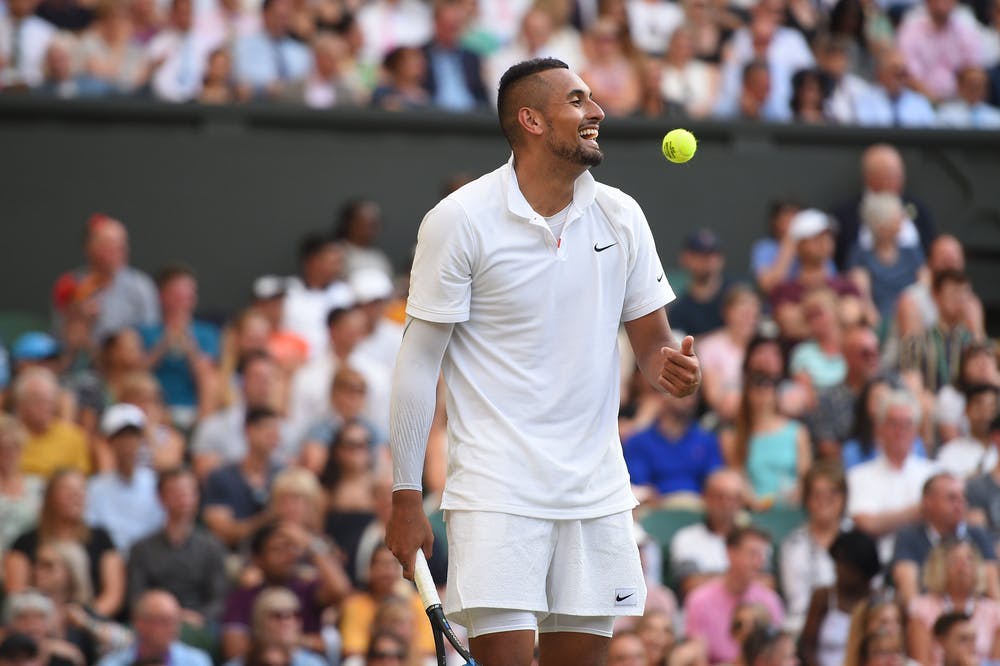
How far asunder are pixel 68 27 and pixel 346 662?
6.17 meters

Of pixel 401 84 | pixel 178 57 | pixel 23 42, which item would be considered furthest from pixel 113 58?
pixel 401 84

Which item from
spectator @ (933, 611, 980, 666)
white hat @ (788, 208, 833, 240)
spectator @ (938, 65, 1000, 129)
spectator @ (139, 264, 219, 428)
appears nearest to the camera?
spectator @ (933, 611, 980, 666)

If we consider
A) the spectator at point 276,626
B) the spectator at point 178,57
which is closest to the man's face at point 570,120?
the spectator at point 276,626

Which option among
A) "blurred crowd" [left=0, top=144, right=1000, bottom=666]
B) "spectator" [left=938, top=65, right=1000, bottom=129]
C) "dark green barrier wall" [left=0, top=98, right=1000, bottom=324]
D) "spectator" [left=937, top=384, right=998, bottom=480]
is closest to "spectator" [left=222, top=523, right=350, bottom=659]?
"blurred crowd" [left=0, top=144, right=1000, bottom=666]

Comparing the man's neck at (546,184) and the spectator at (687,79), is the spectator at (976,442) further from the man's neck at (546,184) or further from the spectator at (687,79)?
the man's neck at (546,184)

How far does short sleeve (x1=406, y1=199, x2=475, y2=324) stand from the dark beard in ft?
1.06

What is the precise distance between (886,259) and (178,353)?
17.1 ft

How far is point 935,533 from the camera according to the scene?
9773 millimetres

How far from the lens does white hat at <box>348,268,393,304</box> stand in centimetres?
1171

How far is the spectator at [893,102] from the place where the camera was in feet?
47.2

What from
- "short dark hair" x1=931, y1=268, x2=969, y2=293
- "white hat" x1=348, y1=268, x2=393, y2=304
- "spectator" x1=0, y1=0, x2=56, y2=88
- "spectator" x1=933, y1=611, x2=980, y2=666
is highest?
"spectator" x1=0, y1=0, x2=56, y2=88

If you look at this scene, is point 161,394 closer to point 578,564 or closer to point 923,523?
point 923,523

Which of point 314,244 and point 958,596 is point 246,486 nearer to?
point 314,244

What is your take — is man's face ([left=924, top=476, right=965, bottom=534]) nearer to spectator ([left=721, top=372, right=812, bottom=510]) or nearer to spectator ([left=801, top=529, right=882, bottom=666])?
spectator ([left=801, top=529, right=882, bottom=666])
